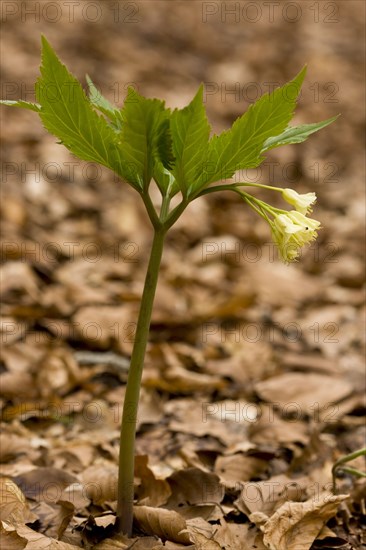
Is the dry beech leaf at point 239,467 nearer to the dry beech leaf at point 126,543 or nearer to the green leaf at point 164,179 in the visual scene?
the dry beech leaf at point 126,543

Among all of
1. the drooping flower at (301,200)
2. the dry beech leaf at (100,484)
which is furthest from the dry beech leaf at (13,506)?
the drooping flower at (301,200)

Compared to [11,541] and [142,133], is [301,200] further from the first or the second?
[11,541]

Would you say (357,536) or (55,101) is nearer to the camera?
(55,101)

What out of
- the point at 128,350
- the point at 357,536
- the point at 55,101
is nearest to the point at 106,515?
the point at 357,536

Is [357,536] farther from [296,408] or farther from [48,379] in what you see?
[48,379]

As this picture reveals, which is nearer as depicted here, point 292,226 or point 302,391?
point 292,226

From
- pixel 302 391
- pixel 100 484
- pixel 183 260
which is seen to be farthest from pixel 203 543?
pixel 183 260
